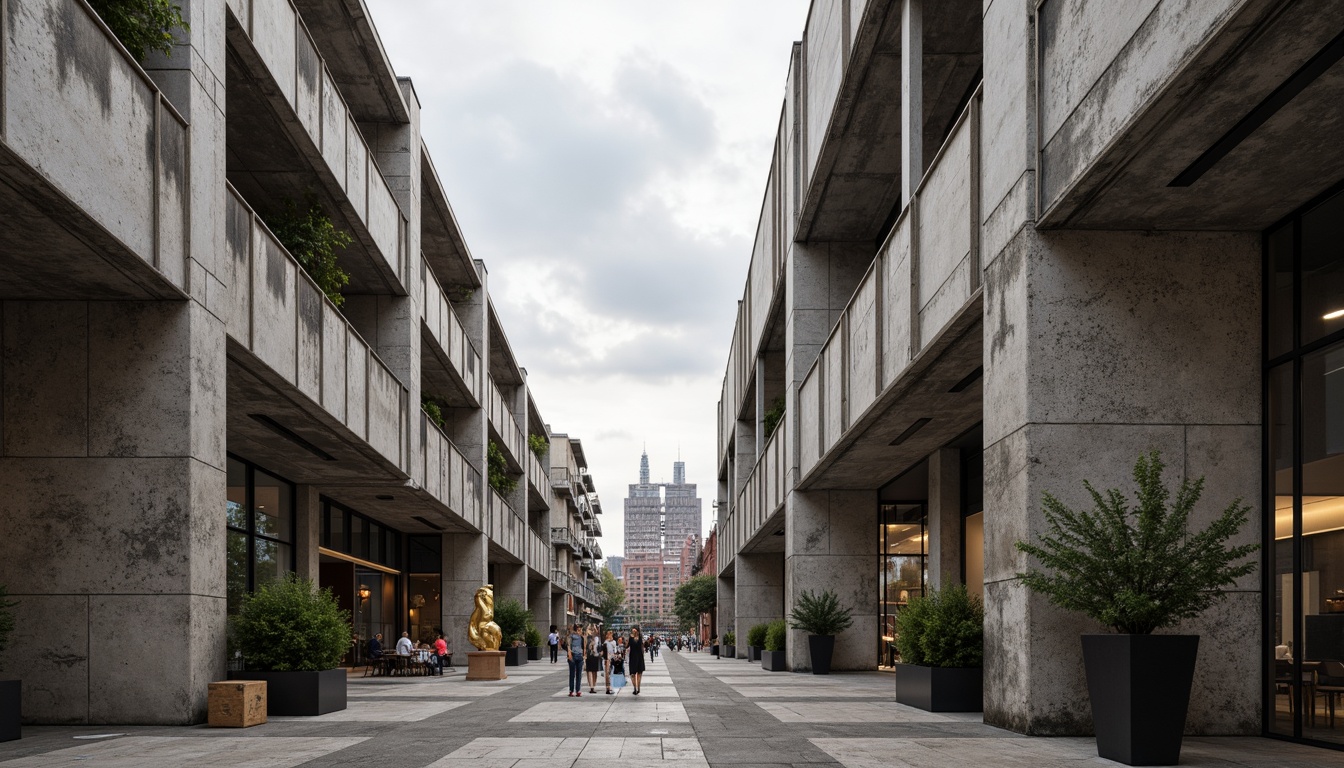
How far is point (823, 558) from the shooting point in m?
28.3

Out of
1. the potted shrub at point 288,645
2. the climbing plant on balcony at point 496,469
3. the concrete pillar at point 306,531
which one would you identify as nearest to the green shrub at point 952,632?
the potted shrub at point 288,645

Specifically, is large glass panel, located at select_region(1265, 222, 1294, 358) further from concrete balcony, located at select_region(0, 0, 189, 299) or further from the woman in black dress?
the woman in black dress

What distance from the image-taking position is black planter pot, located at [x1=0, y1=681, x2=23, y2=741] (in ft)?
38.5

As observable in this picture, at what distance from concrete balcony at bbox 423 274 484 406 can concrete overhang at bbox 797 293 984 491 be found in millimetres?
10911

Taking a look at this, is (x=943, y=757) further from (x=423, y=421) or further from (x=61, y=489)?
(x=423, y=421)

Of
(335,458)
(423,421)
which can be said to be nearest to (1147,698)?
(335,458)

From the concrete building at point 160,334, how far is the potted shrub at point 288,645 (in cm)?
56

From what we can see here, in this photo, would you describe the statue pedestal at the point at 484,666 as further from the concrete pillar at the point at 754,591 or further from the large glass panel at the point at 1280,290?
A: the large glass panel at the point at 1280,290

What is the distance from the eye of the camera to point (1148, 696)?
9789 millimetres

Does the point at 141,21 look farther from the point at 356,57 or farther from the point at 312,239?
the point at 356,57

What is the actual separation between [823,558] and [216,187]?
18.2 m

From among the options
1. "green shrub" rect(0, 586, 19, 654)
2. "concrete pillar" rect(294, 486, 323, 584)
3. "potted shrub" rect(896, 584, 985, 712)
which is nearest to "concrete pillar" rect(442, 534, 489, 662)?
"concrete pillar" rect(294, 486, 323, 584)

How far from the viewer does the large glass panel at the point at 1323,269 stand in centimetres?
1092

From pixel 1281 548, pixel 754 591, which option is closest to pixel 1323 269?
pixel 1281 548
